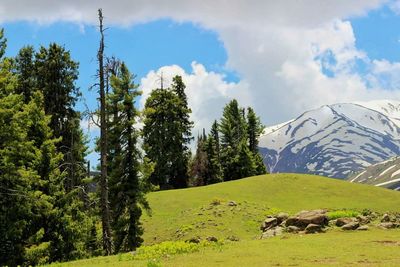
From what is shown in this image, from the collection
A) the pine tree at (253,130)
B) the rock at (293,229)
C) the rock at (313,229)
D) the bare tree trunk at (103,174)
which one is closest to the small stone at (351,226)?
the rock at (313,229)

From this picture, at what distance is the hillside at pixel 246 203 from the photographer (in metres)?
40.9

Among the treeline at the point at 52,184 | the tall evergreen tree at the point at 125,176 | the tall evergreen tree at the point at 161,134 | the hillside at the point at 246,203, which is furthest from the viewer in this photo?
the tall evergreen tree at the point at 161,134

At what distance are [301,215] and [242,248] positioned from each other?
8617mm

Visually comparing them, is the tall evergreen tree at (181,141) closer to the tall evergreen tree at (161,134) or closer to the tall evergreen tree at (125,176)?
the tall evergreen tree at (161,134)

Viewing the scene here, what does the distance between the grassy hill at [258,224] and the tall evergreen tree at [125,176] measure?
4118 millimetres

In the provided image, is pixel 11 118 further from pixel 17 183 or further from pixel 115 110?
pixel 115 110

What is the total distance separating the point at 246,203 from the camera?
164 feet

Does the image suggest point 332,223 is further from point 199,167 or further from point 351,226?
point 199,167

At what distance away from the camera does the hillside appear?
40875 millimetres

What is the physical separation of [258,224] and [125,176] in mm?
12990

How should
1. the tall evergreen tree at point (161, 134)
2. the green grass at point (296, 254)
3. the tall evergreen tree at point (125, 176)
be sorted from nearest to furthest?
the green grass at point (296, 254)
the tall evergreen tree at point (125, 176)
the tall evergreen tree at point (161, 134)

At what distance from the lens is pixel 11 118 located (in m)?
26.2

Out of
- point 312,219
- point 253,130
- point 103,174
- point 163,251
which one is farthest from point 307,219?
point 253,130

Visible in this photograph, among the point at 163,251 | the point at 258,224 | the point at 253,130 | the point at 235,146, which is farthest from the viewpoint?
the point at 253,130
